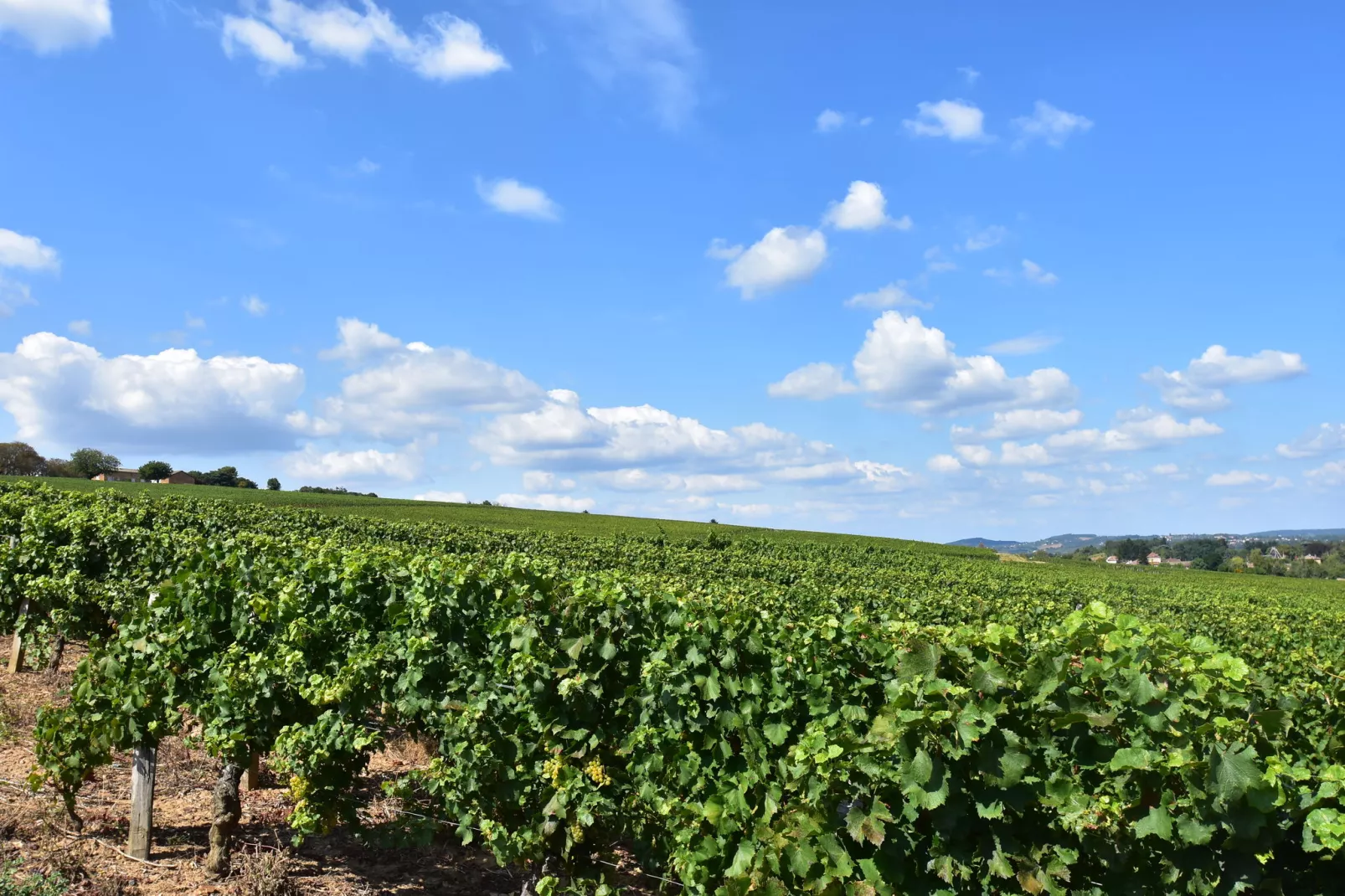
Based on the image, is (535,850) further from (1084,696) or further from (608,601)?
(1084,696)

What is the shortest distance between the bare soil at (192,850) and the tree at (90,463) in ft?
387

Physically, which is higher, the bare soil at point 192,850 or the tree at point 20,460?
the tree at point 20,460

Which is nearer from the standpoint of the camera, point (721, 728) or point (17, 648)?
point (721, 728)

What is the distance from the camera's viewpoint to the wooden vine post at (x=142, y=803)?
20.6 ft

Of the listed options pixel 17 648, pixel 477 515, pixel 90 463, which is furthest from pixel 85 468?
pixel 17 648

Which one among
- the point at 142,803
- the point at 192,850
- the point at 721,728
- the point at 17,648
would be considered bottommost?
the point at 192,850

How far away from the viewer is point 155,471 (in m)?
111

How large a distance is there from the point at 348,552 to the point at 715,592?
136 inches

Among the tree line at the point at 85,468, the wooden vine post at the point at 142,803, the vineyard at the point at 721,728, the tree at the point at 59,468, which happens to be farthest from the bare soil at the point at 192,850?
the tree at the point at 59,468

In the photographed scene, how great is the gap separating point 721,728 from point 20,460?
410 feet

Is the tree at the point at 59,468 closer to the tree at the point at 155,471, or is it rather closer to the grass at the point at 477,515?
→ the tree at the point at 155,471

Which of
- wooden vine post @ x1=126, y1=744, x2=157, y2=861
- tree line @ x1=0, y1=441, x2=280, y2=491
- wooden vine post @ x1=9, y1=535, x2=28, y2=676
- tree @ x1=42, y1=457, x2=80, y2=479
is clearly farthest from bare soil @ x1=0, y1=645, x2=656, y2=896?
tree @ x1=42, y1=457, x2=80, y2=479

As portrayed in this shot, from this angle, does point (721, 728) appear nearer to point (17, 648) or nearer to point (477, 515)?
point (17, 648)

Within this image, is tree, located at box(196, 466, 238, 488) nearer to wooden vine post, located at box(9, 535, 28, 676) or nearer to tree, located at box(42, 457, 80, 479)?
tree, located at box(42, 457, 80, 479)
